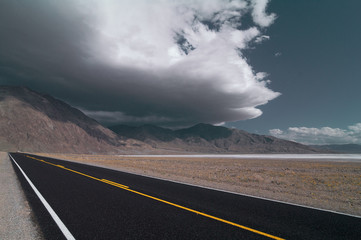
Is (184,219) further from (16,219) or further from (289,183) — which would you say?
(289,183)

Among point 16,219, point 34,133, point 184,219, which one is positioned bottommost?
point 16,219

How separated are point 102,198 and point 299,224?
6.92 metres

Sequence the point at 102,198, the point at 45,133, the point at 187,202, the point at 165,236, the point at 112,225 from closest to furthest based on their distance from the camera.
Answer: the point at 165,236 < the point at 112,225 < the point at 187,202 < the point at 102,198 < the point at 45,133

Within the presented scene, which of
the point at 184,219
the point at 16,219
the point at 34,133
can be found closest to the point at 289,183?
the point at 184,219

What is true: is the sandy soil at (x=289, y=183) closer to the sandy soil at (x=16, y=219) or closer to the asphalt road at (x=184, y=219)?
the asphalt road at (x=184, y=219)

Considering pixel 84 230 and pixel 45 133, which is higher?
pixel 45 133

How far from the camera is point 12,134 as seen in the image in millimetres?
136625

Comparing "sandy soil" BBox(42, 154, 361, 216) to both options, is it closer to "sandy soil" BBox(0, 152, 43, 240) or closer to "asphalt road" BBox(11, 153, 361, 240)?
"asphalt road" BBox(11, 153, 361, 240)

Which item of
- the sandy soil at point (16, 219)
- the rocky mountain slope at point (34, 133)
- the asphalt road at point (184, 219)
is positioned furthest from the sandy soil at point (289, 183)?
the rocky mountain slope at point (34, 133)

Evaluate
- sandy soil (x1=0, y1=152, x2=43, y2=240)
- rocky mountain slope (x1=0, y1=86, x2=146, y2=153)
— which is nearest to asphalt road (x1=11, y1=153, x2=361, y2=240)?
sandy soil (x1=0, y1=152, x2=43, y2=240)

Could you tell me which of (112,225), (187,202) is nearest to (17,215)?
(112,225)

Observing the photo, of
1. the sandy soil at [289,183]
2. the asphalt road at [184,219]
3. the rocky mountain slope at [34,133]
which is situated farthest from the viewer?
the rocky mountain slope at [34,133]

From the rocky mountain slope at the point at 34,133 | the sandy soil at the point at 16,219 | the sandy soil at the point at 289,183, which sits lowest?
the sandy soil at the point at 16,219

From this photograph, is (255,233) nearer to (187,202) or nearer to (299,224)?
(299,224)
